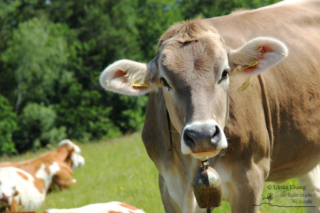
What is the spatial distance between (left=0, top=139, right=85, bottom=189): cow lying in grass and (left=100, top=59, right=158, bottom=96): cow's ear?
5.85 metres

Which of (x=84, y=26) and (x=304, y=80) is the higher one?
(x=304, y=80)

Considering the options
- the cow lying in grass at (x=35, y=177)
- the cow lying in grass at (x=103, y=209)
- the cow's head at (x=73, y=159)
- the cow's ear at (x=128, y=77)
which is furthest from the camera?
the cow's head at (x=73, y=159)

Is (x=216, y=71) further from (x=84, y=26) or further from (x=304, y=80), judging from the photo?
(x=84, y=26)

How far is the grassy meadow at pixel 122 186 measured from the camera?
4.89m

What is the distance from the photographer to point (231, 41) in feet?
10.4

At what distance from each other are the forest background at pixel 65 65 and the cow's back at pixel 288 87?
76.3 feet

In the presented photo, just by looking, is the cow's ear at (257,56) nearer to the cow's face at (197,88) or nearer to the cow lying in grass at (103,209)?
the cow's face at (197,88)

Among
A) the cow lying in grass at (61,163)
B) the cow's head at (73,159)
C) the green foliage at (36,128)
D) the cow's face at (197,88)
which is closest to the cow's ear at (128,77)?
the cow's face at (197,88)

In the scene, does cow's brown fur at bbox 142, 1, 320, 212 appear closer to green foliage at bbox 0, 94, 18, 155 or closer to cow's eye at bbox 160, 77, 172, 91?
cow's eye at bbox 160, 77, 172, 91

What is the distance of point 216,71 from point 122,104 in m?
28.7

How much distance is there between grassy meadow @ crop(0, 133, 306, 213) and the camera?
16.0 ft

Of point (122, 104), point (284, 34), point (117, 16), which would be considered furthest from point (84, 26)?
point (284, 34)

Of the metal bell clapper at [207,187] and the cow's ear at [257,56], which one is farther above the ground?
the cow's ear at [257,56]

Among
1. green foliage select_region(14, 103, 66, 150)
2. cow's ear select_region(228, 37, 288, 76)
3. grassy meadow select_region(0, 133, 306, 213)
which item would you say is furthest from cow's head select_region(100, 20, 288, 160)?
green foliage select_region(14, 103, 66, 150)
